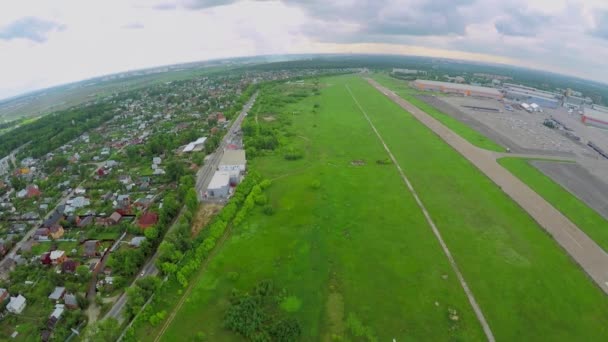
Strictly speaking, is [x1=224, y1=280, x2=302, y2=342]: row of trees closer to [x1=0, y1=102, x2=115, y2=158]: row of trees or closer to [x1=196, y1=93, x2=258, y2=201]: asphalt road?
[x1=196, y1=93, x2=258, y2=201]: asphalt road

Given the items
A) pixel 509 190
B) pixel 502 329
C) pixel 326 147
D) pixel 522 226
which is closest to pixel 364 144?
pixel 326 147

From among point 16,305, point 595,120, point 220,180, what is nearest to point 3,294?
point 16,305

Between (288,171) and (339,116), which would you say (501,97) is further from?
(288,171)

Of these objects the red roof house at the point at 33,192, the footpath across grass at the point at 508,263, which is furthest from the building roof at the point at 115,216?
the footpath across grass at the point at 508,263

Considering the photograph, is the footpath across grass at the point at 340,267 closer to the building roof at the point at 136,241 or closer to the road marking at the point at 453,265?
the road marking at the point at 453,265

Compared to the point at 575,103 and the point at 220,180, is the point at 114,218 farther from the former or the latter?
the point at 575,103

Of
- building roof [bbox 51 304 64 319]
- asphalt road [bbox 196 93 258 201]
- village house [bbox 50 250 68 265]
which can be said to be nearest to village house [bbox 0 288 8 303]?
village house [bbox 50 250 68 265]
